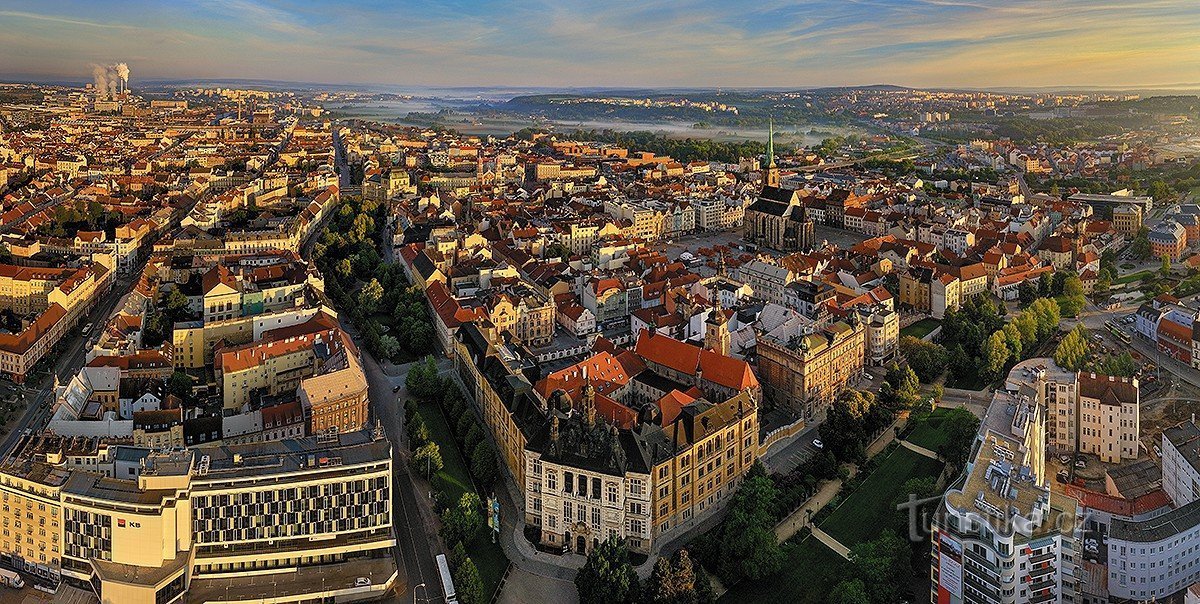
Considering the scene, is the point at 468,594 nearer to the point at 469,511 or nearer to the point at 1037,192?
the point at 469,511

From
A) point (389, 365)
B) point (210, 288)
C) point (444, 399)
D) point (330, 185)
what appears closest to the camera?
point (444, 399)

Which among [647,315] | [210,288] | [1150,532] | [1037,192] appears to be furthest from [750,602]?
[1037,192]

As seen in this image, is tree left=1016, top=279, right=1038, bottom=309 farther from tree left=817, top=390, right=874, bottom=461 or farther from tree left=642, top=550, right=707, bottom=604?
tree left=642, top=550, right=707, bottom=604

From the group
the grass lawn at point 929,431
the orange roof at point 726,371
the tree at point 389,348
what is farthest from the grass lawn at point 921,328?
the tree at point 389,348

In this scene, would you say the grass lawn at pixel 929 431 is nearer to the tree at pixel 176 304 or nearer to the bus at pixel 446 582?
the bus at pixel 446 582

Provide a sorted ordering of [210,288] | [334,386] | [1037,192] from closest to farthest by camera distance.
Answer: [334,386] → [210,288] → [1037,192]

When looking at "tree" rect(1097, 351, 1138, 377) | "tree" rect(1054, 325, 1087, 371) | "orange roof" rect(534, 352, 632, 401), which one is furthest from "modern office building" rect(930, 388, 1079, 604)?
"tree" rect(1097, 351, 1138, 377)
